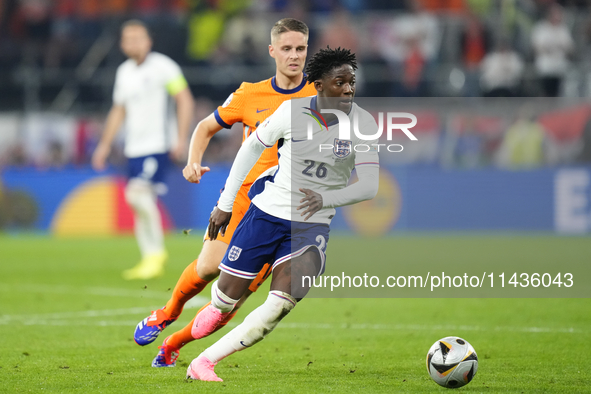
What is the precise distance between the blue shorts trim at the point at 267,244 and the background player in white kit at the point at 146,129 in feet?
18.7

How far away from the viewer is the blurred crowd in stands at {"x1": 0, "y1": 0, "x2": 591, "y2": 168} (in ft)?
51.4

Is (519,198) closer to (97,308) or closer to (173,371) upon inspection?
(97,308)

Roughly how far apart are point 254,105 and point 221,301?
1.40m

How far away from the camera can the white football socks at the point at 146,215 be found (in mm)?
10531

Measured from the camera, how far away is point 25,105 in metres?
17.5

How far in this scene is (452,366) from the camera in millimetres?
4766

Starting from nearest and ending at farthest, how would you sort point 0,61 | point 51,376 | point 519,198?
point 51,376 → point 519,198 → point 0,61

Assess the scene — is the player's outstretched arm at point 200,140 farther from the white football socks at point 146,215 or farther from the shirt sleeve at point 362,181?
the white football socks at point 146,215

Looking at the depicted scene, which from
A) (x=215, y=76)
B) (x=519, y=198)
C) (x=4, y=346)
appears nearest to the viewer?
(x=4, y=346)

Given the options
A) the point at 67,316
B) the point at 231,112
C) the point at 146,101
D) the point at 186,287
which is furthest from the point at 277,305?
the point at 146,101

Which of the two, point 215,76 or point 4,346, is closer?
point 4,346

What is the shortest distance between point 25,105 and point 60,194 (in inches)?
93.5

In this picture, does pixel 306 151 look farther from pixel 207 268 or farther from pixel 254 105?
pixel 207 268

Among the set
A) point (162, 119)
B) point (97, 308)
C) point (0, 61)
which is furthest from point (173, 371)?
point (0, 61)
